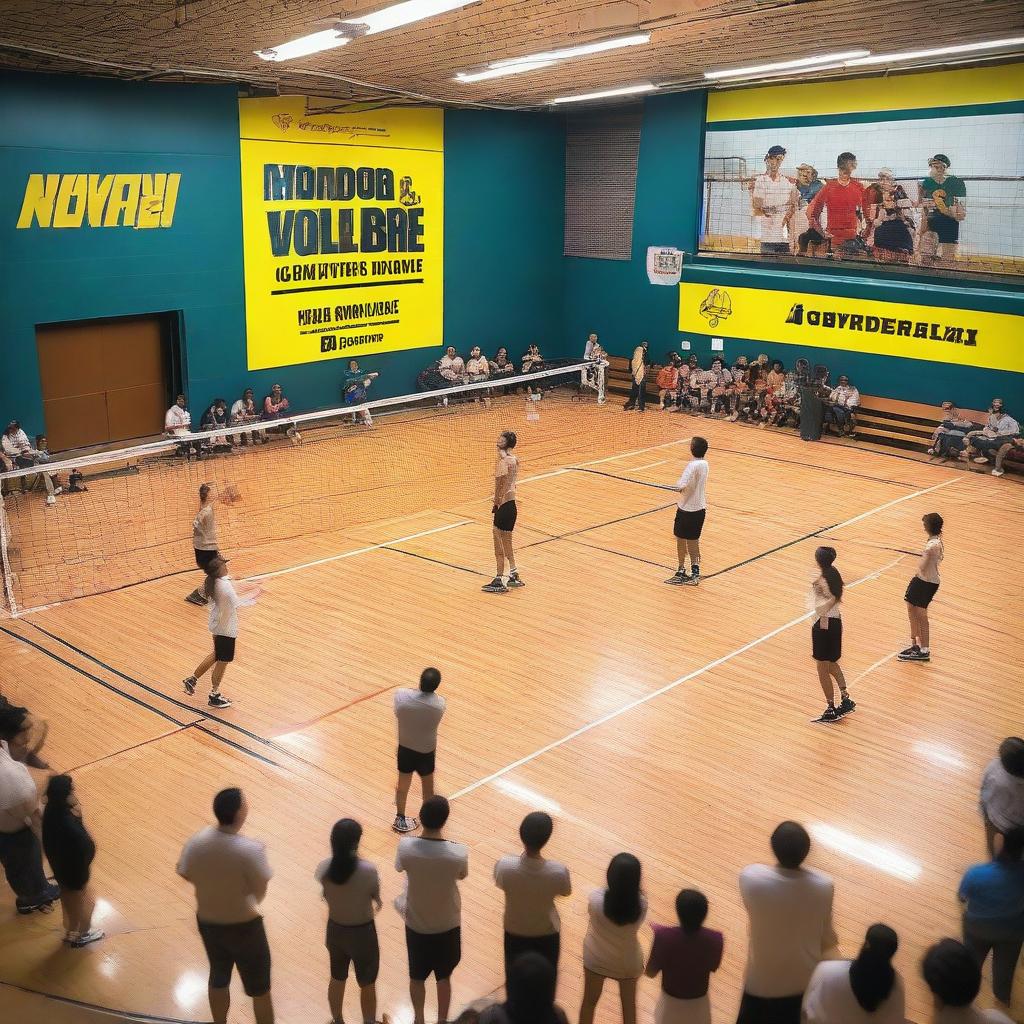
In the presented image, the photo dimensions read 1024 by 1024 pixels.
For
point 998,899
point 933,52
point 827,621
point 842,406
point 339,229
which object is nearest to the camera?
point 998,899

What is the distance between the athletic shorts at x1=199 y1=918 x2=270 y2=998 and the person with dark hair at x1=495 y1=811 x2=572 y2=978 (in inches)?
45.8

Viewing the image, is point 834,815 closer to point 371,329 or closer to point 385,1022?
point 385,1022

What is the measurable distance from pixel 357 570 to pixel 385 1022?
7390mm

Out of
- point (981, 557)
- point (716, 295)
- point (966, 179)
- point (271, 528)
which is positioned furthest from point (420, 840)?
point (716, 295)

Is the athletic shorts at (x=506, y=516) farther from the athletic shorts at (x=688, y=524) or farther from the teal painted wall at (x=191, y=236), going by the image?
the teal painted wall at (x=191, y=236)

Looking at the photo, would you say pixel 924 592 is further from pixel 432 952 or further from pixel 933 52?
pixel 933 52

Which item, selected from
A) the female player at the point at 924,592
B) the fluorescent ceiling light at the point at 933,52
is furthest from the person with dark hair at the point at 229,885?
the fluorescent ceiling light at the point at 933,52

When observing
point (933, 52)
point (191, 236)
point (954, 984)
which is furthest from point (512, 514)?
point (933, 52)

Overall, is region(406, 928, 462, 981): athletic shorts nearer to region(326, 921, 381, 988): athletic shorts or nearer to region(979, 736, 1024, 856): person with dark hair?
region(326, 921, 381, 988): athletic shorts

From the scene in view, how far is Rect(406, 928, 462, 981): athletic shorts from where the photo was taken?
4902mm

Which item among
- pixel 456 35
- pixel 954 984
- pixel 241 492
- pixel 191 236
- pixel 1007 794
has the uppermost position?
pixel 456 35

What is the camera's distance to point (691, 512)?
1175 cm

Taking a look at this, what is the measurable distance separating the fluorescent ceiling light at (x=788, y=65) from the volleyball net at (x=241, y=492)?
23.3 feet

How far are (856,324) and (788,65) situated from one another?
5.29 m
